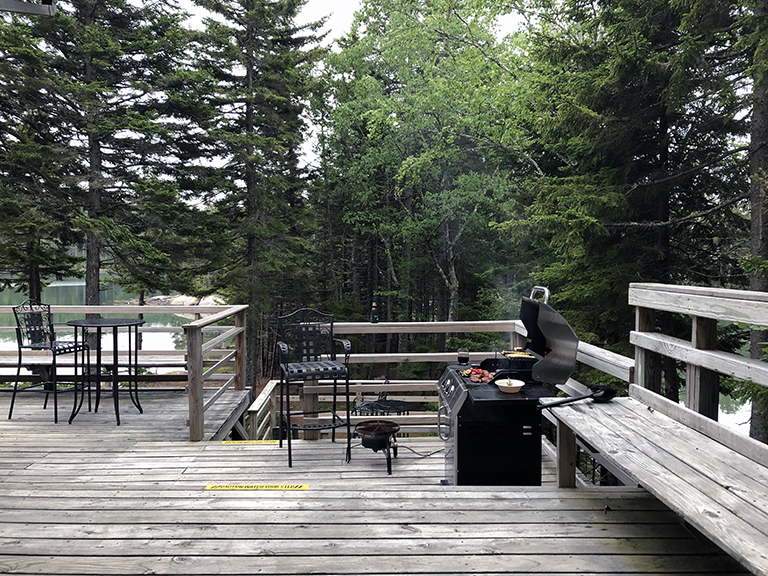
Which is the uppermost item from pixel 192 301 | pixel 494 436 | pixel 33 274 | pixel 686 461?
pixel 33 274

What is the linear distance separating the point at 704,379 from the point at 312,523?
1.92 metres

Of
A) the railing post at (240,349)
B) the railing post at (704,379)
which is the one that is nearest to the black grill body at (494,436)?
the railing post at (704,379)

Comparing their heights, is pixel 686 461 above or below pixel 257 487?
above

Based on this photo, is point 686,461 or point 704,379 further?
point 704,379

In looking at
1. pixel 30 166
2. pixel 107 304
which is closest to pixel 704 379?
pixel 30 166

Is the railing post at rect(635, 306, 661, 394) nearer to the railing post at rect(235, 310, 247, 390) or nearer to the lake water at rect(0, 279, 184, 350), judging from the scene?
the railing post at rect(235, 310, 247, 390)

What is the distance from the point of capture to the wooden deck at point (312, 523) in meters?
1.99

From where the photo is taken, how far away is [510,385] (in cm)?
270

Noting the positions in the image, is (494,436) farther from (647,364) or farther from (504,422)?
(647,364)

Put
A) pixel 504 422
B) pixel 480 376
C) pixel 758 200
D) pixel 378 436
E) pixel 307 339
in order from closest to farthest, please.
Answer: pixel 504 422 < pixel 480 376 < pixel 378 436 < pixel 307 339 < pixel 758 200

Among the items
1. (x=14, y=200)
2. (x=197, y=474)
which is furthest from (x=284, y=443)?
(x=14, y=200)

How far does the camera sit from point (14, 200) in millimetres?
9367

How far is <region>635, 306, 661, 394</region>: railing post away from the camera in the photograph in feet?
9.06

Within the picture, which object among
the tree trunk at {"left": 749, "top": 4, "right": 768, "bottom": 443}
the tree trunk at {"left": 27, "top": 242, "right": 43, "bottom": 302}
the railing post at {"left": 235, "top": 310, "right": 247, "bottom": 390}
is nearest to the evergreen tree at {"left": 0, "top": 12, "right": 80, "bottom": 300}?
the tree trunk at {"left": 27, "top": 242, "right": 43, "bottom": 302}
